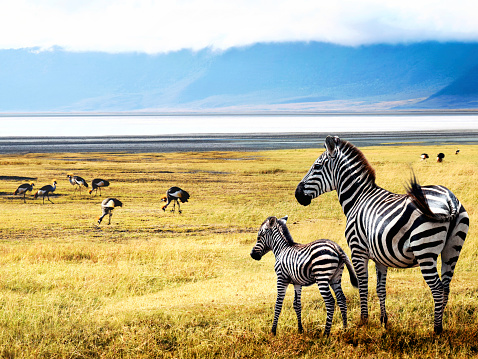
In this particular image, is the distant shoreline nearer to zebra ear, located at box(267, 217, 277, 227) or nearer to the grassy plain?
the grassy plain

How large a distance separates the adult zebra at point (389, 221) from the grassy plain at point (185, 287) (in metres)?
0.80

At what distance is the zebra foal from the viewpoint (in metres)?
6.15

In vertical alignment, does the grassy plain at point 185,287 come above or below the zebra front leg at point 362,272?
below

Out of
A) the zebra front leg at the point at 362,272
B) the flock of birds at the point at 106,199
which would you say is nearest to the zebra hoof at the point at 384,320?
the zebra front leg at the point at 362,272

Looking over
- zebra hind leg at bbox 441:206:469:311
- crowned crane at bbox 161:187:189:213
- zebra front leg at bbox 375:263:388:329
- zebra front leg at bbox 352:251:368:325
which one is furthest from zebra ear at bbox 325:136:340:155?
crowned crane at bbox 161:187:189:213

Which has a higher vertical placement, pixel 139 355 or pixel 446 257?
pixel 446 257

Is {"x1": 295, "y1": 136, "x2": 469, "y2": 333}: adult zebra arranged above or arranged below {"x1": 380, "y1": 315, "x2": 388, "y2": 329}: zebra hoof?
above

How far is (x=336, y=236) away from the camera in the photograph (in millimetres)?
17422

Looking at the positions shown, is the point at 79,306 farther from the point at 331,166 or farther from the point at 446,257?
the point at 446,257

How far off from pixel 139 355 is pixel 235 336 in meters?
1.22

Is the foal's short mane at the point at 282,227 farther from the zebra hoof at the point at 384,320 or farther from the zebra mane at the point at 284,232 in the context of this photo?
the zebra hoof at the point at 384,320

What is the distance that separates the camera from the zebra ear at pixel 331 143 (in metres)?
6.76

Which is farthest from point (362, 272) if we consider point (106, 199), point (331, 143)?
point (106, 199)

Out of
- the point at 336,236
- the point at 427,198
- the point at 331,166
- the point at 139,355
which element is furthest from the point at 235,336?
the point at 336,236
